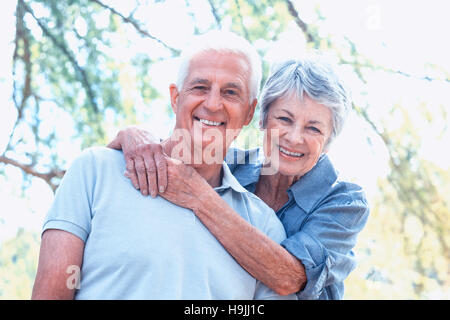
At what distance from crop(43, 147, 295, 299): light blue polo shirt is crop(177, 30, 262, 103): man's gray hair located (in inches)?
16.6

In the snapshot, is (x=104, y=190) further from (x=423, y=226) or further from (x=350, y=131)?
(x=423, y=226)

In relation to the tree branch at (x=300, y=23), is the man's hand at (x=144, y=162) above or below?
below

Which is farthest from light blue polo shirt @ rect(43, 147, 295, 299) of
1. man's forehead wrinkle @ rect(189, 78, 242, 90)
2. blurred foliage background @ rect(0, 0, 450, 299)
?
blurred foliage background @ rect(0, 0, 450, 299)

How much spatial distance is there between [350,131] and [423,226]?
3.16 ft

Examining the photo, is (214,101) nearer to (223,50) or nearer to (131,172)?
(223,50)

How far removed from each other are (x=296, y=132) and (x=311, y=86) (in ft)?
0.61

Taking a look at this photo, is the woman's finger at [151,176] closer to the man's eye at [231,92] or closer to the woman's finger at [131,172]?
the woman's finger at [131,172]

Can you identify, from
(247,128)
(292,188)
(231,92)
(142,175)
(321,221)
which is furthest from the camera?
(247,128)

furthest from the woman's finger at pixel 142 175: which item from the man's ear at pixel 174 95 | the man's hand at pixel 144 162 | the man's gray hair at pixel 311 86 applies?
the man's gray hair at pixel 311 86

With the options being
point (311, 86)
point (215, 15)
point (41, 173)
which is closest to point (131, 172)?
point (311, 86)

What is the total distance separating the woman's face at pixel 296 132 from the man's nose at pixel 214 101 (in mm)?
370

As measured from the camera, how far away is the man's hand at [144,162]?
1.82 metres

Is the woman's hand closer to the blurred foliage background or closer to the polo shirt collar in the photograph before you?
the polo shirt collar

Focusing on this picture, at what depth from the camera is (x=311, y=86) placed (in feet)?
7.06
